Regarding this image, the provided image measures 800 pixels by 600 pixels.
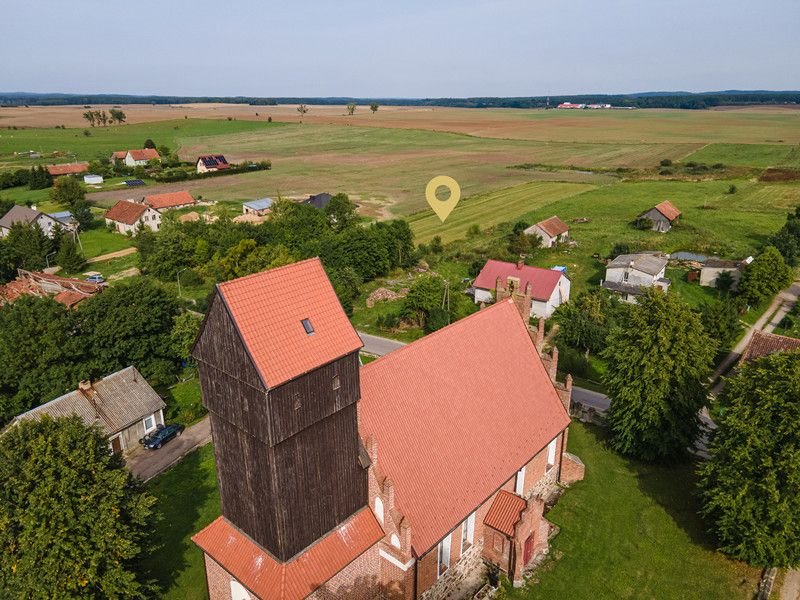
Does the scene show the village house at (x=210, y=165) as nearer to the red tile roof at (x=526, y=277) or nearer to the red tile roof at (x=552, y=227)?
the red tile roof at (x=552, y=227)

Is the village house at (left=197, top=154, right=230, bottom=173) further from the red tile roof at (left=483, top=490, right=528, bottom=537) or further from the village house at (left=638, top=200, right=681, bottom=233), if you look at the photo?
the red tile roof at (left=483, top=490, right=528, bottom=537)

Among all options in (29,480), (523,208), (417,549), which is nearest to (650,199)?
(523,208)

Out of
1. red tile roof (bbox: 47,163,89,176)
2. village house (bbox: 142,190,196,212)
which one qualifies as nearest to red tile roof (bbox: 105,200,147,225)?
village house (bbox: 142,190,196,212)

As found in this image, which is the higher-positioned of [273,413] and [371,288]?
[273,413]

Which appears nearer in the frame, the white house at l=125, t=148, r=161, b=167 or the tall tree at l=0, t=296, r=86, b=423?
the tall tree at l=0, t=296, r=86, b=423

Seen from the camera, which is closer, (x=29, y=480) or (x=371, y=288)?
(x=29, y=480)

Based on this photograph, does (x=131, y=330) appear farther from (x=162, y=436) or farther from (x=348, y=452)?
(x=348, y=452)

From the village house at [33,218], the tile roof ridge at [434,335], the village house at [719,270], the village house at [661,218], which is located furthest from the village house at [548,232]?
the village house at [33,218]

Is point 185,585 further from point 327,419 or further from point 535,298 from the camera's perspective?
point 535,298
